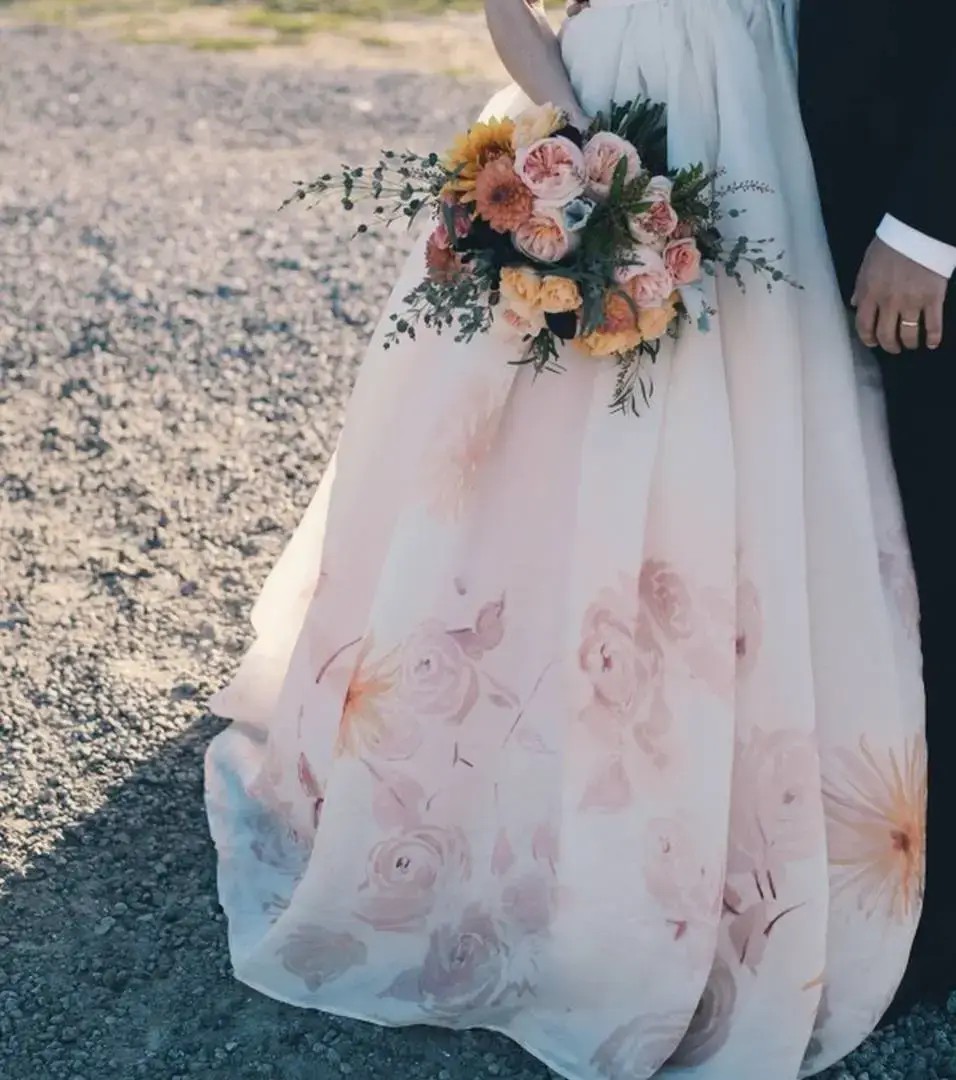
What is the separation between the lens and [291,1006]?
2.57 meters

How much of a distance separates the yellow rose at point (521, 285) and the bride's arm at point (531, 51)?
0.29 meters

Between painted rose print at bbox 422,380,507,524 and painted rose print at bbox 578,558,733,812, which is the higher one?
Result: painted rose print at bbox 422,380,507,524

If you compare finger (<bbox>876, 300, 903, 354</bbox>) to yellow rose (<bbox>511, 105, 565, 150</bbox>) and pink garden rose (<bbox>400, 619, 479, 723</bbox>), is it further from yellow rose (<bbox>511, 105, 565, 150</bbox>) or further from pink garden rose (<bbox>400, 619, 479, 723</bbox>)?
pink garden rose (<bbox>400, 619, 479, 723</bbox>)

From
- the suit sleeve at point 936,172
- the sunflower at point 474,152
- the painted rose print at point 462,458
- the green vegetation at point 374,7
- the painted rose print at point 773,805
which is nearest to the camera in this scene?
the suit sleeve at point 936,172

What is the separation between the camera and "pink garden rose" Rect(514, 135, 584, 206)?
7.01 ft

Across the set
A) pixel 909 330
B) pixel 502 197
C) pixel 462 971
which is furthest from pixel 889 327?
pixel 462 971

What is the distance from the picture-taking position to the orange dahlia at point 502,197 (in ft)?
7.09

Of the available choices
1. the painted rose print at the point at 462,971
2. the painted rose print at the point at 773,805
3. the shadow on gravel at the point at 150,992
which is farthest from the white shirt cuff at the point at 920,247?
the shadow on gravel at the point at 150,992

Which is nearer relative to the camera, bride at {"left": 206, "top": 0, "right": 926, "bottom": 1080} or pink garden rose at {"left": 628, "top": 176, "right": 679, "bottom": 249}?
pink garden rose at {"left": 628, "top": 176, "right": 679, "bottom": 249}

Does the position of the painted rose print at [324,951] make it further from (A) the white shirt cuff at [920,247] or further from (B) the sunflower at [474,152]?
(A) the white shirt cuff at [920,247]

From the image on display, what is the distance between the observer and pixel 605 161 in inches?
85.7

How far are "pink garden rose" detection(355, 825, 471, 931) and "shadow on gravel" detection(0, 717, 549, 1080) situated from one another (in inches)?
6.8

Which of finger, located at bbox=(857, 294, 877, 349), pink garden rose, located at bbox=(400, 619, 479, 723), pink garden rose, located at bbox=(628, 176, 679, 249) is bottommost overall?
pink garden rose, located at bbox=(400, 619, 479, 723)

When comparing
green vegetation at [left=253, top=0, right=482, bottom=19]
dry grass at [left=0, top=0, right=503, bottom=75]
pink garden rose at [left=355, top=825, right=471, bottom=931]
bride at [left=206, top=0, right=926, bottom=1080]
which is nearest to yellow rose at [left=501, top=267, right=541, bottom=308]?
bride at [left=206, top=0, right=926, bottom=1080]
